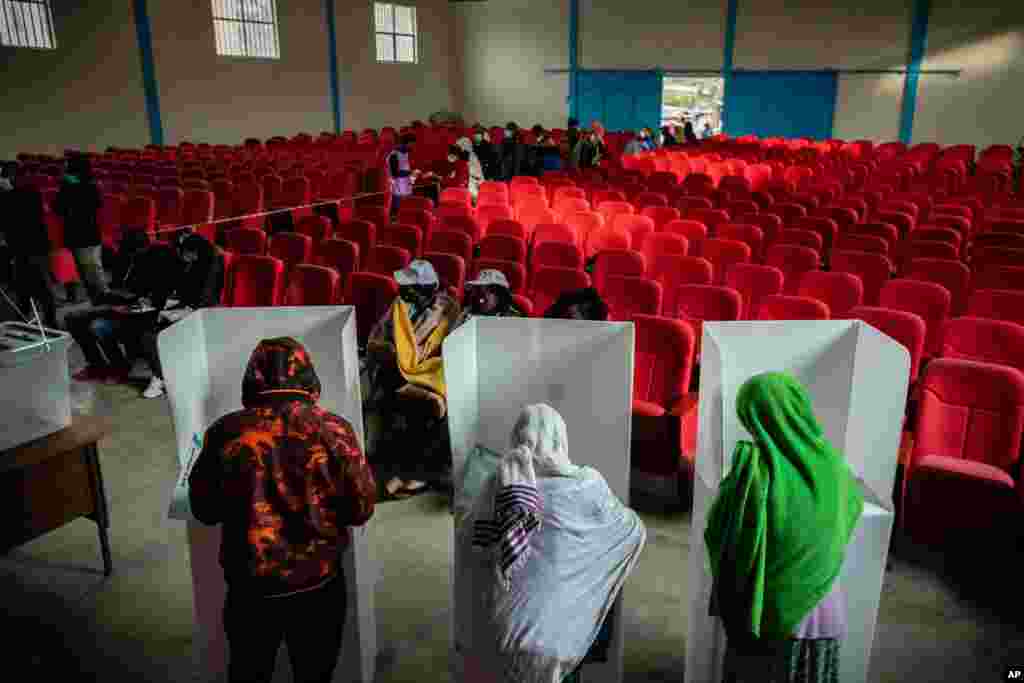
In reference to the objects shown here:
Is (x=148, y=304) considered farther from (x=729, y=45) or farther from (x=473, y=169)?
(x=729, y=45)

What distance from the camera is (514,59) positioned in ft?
73.6

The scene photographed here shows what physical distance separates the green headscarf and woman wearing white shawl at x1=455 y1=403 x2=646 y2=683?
333 millimetres

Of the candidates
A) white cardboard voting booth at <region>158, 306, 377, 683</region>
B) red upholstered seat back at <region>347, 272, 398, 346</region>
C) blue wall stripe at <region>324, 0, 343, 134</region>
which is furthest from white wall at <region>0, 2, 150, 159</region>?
white cardboard voting booth at <region>158, 306, 377, 683</region>

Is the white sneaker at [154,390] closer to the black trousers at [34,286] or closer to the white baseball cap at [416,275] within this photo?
the black trousers at [34,286]

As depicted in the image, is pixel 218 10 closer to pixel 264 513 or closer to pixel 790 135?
pixel 790 135

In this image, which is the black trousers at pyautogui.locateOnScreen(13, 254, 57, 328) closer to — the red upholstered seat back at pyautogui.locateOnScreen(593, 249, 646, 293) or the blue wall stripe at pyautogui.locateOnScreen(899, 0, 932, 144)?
the red upholstered seat back at pyautogui.locateOnScreen(593, 249, 646, 293)

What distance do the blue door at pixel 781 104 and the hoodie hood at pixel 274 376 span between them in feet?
63.3

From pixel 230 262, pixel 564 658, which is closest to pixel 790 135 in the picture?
pixel 230 262

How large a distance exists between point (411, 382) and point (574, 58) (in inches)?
766

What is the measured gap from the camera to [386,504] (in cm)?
402

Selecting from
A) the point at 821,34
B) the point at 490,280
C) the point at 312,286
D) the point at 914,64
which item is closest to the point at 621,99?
the point at 821,34

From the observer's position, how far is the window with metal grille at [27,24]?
41.1ft

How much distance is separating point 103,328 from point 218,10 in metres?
13.3

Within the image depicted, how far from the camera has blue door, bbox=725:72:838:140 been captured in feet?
61.0
